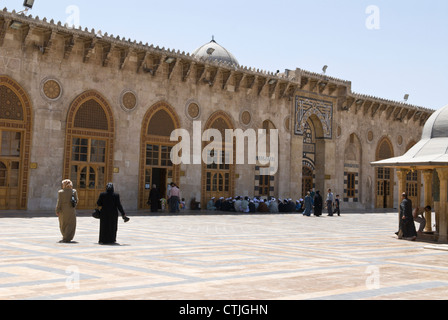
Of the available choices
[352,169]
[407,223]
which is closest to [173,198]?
[407,223]

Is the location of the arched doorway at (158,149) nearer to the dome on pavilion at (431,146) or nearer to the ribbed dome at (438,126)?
the dome on pavilion at (431,146)

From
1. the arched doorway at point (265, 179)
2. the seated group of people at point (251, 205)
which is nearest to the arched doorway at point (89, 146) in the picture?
the seated group of people at point (251, 205)

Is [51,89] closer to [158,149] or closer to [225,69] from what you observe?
[158,149]

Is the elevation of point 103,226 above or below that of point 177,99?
below

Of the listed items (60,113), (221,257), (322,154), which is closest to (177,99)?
(60,113)

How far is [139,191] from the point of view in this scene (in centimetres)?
2039

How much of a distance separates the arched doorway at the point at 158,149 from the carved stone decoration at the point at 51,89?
356cm

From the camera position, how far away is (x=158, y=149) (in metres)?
21.1

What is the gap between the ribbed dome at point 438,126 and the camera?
1188 cm

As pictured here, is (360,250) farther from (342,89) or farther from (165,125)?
(342,89)

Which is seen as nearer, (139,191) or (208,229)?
(208,229)

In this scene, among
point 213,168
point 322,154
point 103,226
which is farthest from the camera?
point 322,154

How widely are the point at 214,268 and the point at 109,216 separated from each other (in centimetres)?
335
